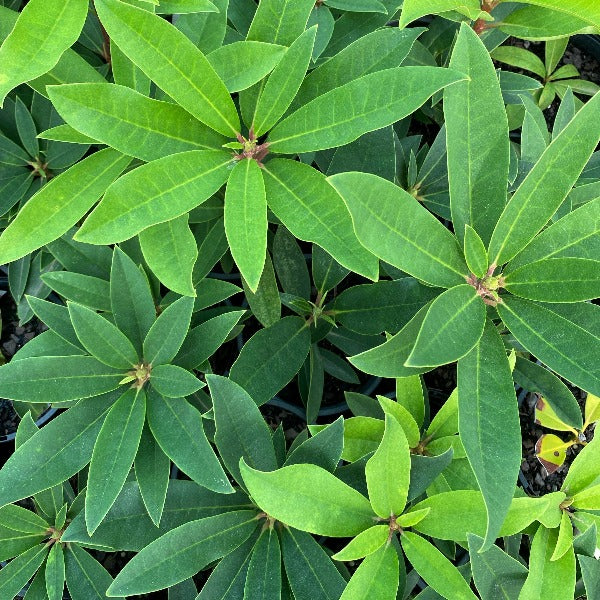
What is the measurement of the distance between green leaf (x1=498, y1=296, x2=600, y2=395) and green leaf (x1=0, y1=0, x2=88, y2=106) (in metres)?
0.67

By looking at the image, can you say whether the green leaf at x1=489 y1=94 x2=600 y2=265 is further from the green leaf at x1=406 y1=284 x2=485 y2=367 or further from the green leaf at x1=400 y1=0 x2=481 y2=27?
the green leaf at x1=400 y1=0 x2=481 y2=27

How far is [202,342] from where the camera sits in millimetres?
969

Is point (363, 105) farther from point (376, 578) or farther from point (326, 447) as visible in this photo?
point (376, 578)

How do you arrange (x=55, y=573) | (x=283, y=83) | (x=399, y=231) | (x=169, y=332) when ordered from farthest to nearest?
(x=55, y=573) → (x=169, y=332) → (x=283, y=83) → (x=399, y=231)

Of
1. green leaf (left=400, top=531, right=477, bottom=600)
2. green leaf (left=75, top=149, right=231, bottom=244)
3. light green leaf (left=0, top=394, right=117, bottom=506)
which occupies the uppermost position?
green leaf (left=75, top=149, right=231, bottom=244)

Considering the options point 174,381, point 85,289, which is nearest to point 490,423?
point 174,381

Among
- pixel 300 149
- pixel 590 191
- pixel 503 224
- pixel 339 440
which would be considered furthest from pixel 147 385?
pixel 590 191

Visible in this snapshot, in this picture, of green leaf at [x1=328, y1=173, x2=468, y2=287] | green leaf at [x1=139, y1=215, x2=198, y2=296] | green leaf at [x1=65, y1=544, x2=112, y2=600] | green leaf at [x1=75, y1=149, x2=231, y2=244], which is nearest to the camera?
green leaf at [x1=328, y1=173, x2=468, y2=287]

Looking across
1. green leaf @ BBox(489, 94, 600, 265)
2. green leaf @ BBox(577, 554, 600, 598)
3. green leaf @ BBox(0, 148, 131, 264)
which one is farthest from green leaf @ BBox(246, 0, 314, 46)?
green leaf @ BBox(577, 554, 600, 598)

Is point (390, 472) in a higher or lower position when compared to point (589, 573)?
higher

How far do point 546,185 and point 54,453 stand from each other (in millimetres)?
795

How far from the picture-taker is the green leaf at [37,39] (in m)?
0.72

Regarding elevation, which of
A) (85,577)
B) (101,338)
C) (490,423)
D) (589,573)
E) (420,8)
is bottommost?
(85,577)

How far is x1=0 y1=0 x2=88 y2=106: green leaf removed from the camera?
72 centimetres
